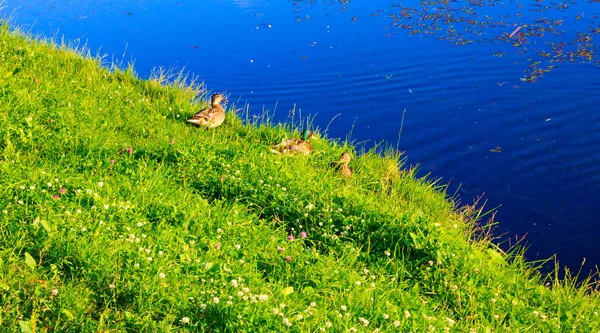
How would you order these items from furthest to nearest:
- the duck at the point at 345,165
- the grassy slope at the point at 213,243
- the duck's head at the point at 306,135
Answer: the duck's head at the point at 306,135 → the duck at the point at 345,165 → the grassy slope at the point at 213,243

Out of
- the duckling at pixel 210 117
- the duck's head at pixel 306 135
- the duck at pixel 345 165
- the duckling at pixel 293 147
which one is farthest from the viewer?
the duck's head at pixel 306 135

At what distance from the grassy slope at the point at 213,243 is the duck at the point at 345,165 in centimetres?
21

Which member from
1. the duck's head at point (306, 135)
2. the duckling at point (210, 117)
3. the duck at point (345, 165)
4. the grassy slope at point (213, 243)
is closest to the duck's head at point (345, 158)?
the duck at point (345, 165)

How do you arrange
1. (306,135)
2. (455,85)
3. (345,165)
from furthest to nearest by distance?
(455,85) → (306,135) → (345,165)

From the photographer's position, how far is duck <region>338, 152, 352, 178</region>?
8.83 m

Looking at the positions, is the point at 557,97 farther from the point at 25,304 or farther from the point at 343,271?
the point at 25,304

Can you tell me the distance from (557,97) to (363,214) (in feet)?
29.0

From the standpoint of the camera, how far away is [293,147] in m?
8.77

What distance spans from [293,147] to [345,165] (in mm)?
768

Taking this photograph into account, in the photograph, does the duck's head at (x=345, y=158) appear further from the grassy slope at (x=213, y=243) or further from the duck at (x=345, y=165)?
the grassy slope at (x=213, y=243)

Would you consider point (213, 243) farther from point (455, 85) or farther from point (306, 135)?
point (455, 85)

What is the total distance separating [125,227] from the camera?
233 inches

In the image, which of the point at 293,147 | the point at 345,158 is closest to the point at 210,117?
the point at 293,147

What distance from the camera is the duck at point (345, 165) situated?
29.0 ft
